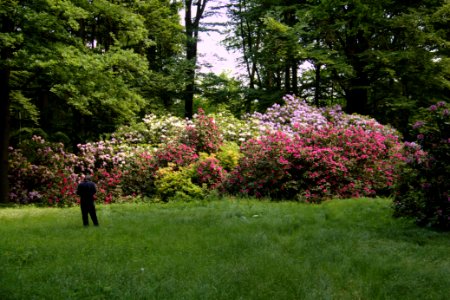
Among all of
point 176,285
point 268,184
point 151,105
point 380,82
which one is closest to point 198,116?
point 268,184

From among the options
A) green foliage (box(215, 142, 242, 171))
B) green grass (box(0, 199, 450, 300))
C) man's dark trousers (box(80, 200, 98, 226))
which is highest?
green foliage (box(215, 142, 242, 171))

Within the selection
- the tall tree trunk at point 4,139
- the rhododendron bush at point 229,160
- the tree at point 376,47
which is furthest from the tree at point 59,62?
the tree at point 376,47

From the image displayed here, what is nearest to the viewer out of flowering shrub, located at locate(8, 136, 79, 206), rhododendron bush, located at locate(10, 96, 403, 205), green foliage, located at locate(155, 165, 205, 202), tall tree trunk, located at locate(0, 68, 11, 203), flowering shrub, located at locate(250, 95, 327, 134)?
rhododendron bush, located at locate(10, 96, 403, 205)

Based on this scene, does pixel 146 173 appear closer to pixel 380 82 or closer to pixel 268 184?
pixel 268 184

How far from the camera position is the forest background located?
13953 mm

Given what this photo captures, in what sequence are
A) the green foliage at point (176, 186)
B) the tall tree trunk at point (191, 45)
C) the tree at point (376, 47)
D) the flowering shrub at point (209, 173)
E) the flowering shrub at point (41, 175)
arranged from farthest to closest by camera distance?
the tall tree trunk at point (191, 45)
the tree at point (376, 47)
the flowering shrub at point (41, 175)
the flowering shrub at point (209, 173)
the green foliage at point (176, 186)

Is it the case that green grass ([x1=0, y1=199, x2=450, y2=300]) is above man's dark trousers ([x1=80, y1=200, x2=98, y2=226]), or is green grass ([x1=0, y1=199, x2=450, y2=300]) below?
below

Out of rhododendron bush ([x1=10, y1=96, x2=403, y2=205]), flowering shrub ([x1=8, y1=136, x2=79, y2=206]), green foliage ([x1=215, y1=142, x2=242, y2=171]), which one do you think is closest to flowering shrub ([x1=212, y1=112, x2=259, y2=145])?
rhododendron bush ([x1=10, y1=96, x2=403, y2=205])

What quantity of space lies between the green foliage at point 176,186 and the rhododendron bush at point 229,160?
0.11ft

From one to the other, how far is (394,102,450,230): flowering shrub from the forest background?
31.3 ft

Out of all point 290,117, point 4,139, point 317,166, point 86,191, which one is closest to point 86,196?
point 86,191

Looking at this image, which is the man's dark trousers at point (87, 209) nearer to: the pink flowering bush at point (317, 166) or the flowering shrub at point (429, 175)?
the pink flowering bush at point (317, 166)

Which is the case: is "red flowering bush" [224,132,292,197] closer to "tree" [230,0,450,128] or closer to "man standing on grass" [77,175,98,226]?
"man standing on grass" [77,175,98,226]

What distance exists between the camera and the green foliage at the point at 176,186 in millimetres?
13789
